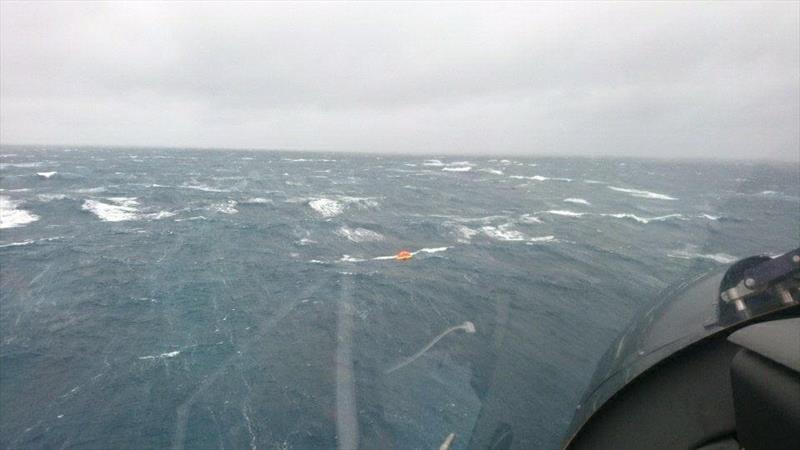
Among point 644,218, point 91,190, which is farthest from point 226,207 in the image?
point 644,218

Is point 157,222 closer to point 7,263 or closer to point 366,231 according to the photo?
point 7,263

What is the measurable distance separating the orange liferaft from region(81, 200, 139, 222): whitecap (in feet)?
96.3

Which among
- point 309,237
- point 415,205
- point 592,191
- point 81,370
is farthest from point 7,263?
point 592,191

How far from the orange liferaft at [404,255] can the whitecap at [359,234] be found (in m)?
4.40

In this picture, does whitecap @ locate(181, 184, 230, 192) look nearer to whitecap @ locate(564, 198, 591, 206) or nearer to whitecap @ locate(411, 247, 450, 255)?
whitecap @ locate(411, 247, 450, 255)

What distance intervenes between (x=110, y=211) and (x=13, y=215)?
8.52 metres

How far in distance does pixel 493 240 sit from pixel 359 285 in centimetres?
1549

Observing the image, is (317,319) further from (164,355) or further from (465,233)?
(465,233)

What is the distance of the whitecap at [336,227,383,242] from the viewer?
1403 inches

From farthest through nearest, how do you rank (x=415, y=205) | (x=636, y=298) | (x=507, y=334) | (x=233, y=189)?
(x=233, y=189), (x=415, y=205), (x=636, y=298), (x=507, y=334)

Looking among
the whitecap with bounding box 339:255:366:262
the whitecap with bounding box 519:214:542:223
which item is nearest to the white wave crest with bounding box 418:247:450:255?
the whitecap with bounding box 339:255:366:262

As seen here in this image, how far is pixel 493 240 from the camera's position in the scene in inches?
1406

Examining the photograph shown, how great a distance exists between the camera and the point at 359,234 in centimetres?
3716

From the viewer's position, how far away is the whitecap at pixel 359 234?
35647 mm
